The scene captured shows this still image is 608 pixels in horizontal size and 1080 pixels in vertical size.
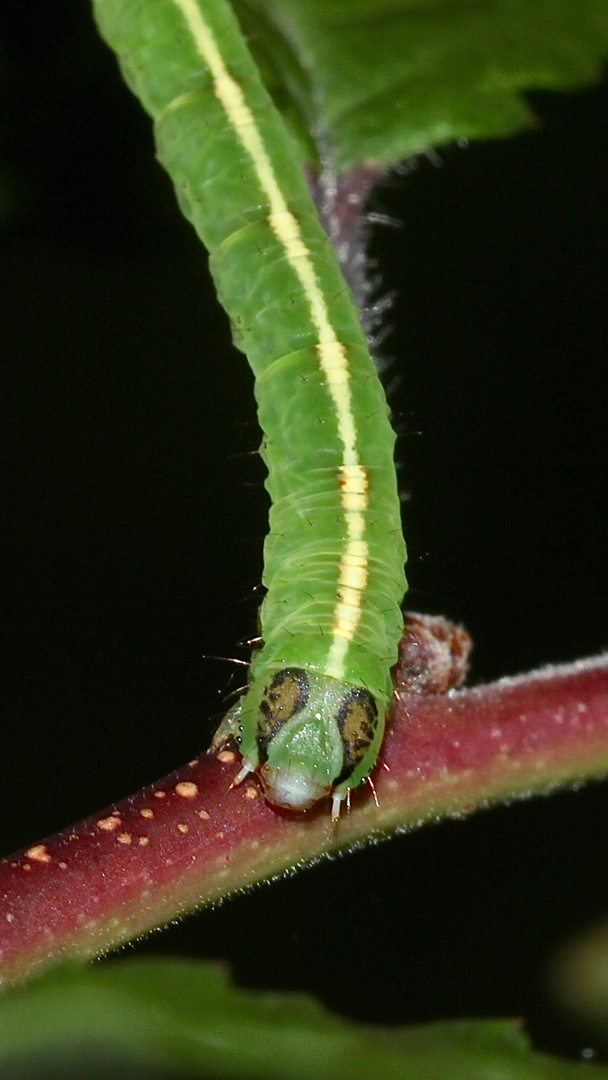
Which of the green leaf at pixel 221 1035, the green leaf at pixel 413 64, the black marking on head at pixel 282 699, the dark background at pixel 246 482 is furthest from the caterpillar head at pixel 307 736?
the dark background at pixel 246 482

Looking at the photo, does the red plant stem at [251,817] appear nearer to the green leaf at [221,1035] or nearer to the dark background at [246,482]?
the green leaf at [221,1035]

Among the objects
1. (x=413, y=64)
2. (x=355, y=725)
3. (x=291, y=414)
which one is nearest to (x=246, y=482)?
(x=413, y=64)

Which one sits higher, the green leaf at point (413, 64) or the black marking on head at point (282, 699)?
the green leaf at point (413, 64)

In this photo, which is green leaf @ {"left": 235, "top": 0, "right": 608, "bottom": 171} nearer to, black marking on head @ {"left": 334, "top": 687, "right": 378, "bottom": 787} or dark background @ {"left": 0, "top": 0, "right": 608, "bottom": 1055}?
dark background @ {"left": 0, "top": 0, "right": 608, "bottom": 1055}

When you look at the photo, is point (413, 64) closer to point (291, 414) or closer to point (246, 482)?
point (291, 414)

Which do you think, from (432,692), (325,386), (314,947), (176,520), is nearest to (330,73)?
(325,386)

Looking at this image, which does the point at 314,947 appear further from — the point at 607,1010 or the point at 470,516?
the point at 470,516
